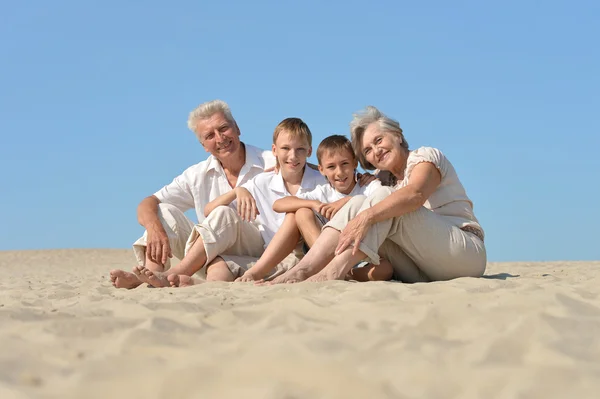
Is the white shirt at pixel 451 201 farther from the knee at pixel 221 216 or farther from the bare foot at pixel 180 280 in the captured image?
the bare foot at pixel 180 280

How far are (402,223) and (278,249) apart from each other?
1.05m

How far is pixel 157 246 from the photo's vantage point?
237 inches

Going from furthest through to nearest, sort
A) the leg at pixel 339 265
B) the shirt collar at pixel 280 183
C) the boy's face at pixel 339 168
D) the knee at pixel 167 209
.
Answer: the knee at pixel 167 209
the shirt collar at pixel 280 183
the boy's face at pixel 339 168
the leg at pixel 339 265

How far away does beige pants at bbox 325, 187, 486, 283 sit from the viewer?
4914mm

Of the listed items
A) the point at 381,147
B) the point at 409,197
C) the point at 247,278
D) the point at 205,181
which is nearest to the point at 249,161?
the point at 205,181

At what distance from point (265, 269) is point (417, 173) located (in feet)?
4.64

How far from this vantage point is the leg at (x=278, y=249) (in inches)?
215

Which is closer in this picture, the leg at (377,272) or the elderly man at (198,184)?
the leg at (377,272)

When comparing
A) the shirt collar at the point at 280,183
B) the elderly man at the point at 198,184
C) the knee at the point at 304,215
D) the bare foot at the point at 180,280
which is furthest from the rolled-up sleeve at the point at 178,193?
the knee at the point at 304,215

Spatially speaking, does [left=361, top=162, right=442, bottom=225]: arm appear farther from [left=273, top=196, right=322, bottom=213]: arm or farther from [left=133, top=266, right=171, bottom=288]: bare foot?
[left=133, top=266, right=171, bottom=288]: bare foot

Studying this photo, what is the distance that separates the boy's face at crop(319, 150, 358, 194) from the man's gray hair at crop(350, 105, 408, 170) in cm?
17

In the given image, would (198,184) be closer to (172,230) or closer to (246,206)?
(172,230)

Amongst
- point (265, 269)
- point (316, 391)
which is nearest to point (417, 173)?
point (265, 269)

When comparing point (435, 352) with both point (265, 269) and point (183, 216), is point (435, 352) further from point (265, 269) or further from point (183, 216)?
point (183, 216)
